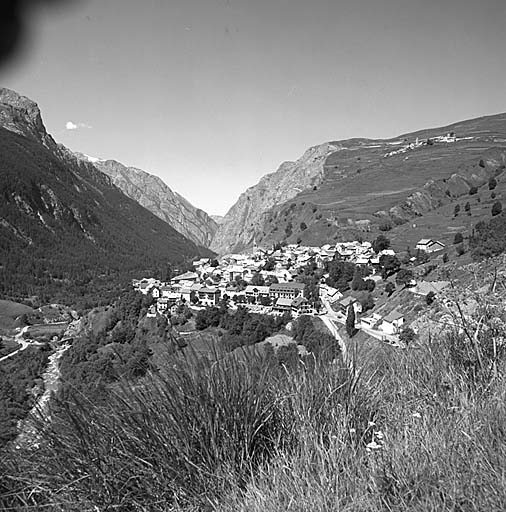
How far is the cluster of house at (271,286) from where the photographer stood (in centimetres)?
4682

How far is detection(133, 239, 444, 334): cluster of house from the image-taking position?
154ft

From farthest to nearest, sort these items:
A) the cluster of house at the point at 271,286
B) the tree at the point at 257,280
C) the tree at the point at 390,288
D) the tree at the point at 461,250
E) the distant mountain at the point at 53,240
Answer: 1. the distant mountain at the point at 53,240
2. the tree at the point at 257,280
3. the cluster of house at the point at 271,286
4. the tree at the point at 461,250
5. the tree at the point at 390,288

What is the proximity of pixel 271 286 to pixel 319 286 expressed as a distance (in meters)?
5.71

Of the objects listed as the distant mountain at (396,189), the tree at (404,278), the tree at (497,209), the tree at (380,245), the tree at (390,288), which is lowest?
the tree at (390,288)

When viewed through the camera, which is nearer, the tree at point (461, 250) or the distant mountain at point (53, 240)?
the tree at point (461, 250)

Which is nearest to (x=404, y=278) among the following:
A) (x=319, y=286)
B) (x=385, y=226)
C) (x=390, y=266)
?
(x=390, y=266)

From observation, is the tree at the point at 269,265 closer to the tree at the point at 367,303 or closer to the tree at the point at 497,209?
the tree at the point at 367,303

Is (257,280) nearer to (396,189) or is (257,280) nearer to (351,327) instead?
(351,327)

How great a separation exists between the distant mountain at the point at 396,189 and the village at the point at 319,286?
35.5 ft

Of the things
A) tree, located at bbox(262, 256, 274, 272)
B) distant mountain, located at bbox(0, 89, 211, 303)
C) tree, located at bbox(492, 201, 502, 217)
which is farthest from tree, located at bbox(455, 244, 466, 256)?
distant mountain, located at bbox(0, 89, 211, 303)

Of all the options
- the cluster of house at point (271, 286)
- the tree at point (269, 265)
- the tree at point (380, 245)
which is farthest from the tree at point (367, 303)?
the tree at point (269, 265)

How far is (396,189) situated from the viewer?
317 ft

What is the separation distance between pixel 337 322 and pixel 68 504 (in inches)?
1477

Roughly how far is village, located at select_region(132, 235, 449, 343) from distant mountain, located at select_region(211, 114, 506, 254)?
10.8 meters
